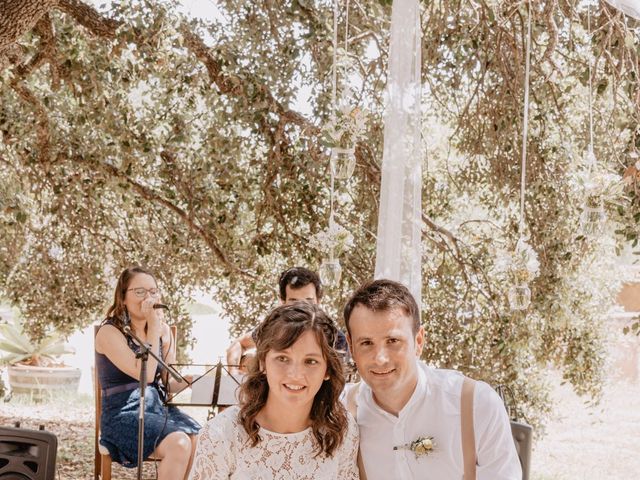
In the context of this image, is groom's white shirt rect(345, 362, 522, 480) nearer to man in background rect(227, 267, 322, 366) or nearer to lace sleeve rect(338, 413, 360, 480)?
lace sleeve rect(338, 413, 360, 480)

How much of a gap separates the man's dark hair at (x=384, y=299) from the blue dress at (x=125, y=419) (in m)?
1.88

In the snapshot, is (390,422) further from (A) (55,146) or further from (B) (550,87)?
(A) (55,146)

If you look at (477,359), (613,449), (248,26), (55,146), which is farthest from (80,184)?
(613,449)

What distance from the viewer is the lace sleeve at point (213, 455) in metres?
2.23

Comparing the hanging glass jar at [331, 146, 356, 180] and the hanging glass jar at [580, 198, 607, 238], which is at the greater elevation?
the hanging glass jar at [331, 146, 356, 180]

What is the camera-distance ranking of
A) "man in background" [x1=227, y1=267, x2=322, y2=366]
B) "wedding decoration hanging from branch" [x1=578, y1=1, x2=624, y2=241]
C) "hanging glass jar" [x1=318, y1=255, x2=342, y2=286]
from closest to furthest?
"wedding decoration hanging from branch" [x1=578, y1=1, x2=624, y2=241] < "hanging glass jar" [x1=318, y1=255, x2=342, y2=286] < "man in background" [x1=227, y1=267, x2=322, y2=366]

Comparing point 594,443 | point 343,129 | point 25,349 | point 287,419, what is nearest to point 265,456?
point 287,419

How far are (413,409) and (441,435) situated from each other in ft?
0.33

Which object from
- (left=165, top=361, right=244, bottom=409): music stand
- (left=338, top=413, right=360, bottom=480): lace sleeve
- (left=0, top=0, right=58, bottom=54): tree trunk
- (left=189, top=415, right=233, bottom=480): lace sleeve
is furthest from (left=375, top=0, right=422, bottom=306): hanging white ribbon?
(left=0, top=0, right=58, bottom=54): tree trunk

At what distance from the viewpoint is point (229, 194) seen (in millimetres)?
5316

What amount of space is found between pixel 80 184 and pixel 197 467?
3.73 meters

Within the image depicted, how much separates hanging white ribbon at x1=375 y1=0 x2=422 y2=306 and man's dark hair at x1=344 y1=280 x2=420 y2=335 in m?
0.67

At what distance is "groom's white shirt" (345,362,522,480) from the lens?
7.28 feet

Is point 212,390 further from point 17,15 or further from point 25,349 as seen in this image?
point 25,349
